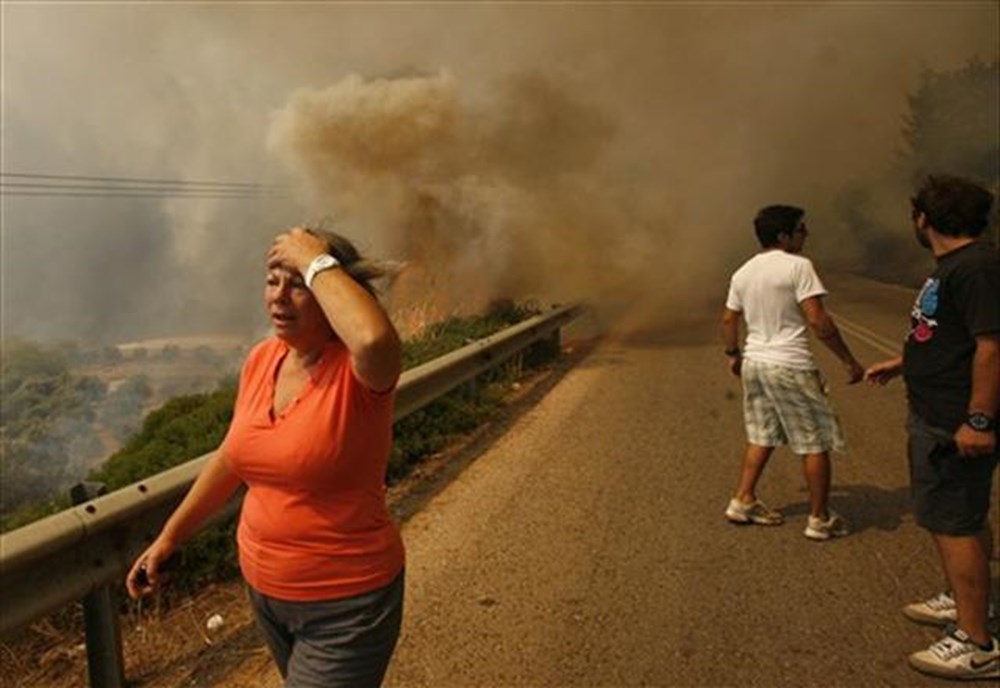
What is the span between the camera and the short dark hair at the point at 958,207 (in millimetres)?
3441

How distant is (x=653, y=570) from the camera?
172 inches

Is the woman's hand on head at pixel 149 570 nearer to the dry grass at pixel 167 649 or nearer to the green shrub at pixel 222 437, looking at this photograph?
the dry grass at pixel 167 649

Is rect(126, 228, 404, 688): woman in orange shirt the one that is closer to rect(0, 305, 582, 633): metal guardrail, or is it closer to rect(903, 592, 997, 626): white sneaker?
rect(0, 305, 582, 633): metal guardrail

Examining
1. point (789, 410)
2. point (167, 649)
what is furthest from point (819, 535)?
point (167, 649)

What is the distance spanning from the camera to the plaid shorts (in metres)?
4.86

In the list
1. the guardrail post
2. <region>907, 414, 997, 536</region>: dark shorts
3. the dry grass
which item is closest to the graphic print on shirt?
<region>907, 414, 997, 536</region>: dark shorts

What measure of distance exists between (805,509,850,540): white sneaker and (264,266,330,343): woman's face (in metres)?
3.47

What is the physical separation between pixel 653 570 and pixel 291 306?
2.81m

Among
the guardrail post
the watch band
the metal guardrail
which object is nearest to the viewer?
the watch band

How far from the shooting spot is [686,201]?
93.2ft

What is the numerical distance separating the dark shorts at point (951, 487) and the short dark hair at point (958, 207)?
0.76 meters

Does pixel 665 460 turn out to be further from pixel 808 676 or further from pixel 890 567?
pixel 808 676

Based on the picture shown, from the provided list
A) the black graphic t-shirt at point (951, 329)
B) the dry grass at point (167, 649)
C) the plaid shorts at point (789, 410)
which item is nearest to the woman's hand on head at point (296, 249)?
the dry grass at point (167, 649)

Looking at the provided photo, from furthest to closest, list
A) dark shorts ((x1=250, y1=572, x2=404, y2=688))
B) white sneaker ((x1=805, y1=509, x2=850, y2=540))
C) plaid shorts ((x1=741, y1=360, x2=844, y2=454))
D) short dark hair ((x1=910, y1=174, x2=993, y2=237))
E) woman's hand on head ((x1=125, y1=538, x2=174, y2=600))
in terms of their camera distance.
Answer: plaid shorts ((x1=741, y1=360, x2=844, y2=454)), white sneaker ((x1=805, y1=509, x2=850, y2=540)), short dark hair ((x1=910, y1=174, x2=993, y2=237)), woman's hand on head ((x1=125, y1=538, x2=174, y2=600)), dark shorts ((x1=250, y1=572, x2=404, y2=688))
